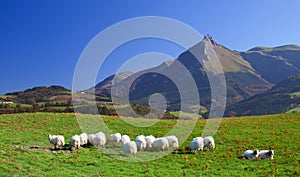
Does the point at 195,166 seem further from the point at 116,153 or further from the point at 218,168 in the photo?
the point at 116,153

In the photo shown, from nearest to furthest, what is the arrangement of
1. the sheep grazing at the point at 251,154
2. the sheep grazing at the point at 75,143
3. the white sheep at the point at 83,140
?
the sheep grazing at the point at 251,154 < the sheep grazing at the point at 75,143 < the white sheep at the point at 83,140

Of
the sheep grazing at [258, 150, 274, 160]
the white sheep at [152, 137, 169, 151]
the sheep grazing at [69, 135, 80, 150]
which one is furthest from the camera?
the white sheep at [152, 137, 169, 151]

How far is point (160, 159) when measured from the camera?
86.4 feet

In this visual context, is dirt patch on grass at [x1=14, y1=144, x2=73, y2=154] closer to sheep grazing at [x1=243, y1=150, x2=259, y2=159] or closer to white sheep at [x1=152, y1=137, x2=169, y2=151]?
white sheep at [x1=152, y1=137, x2=169, y2=151]

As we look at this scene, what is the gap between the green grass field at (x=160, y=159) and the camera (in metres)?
21.8

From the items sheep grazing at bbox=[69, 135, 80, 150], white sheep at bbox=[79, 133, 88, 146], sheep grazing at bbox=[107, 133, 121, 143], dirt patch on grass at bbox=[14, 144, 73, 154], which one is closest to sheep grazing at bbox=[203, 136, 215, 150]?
sheep grazing at bbox=[107, 133, 121, 143]

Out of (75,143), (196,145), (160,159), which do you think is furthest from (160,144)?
(75,143)

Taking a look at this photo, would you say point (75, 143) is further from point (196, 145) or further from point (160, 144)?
point (196, 145)

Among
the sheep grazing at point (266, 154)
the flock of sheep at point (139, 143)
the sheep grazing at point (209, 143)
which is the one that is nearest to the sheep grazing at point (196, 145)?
the flock of sheep at point (139, 143)

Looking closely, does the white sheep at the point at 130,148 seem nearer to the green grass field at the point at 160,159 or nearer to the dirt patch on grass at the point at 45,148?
the green grass field at the point at 160,159

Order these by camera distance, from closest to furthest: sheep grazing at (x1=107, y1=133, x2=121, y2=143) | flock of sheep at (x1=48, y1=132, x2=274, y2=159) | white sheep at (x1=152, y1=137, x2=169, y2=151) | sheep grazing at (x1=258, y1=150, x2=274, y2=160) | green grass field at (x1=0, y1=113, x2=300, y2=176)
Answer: green grass field at (x1=0, y1=113, x2=300, y2=176), sheep grazing at (x1=258, y1=150, x2=274, y2=160), flock of sheep at (x1=48, y1=132, x2=274, y2=159), white sheep at (x1=152, y1=137, x2=169, y2=151), sheep grazing at (x1=107, y1=133, x2=121, y2=143)

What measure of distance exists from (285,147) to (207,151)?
308 inches

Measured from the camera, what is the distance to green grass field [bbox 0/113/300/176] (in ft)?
71.5

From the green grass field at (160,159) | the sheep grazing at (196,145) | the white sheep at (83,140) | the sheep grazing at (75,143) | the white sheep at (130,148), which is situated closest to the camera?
the green grass field at (160,159)
